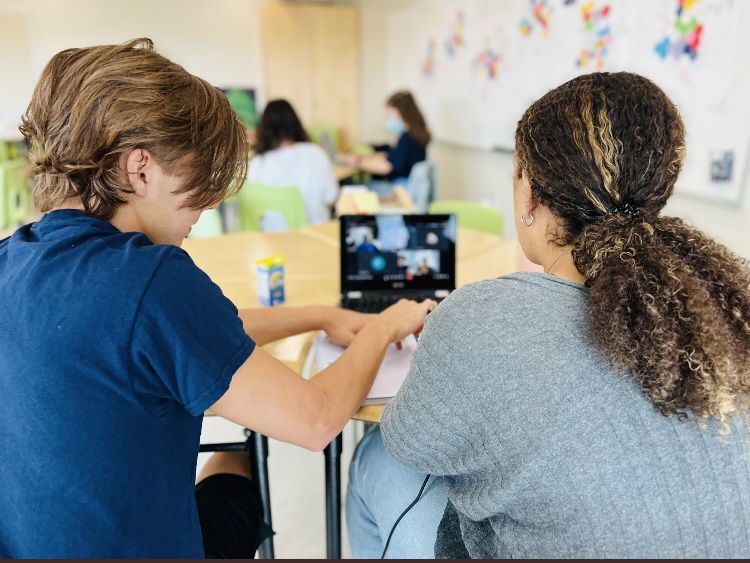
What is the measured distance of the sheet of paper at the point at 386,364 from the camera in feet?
3.38

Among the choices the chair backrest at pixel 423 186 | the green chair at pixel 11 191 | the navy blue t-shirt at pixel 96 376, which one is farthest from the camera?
the green chair at pixel 11 191

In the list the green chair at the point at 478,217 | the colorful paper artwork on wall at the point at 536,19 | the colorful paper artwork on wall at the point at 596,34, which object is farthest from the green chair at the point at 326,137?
the green chair at the point at 478,217

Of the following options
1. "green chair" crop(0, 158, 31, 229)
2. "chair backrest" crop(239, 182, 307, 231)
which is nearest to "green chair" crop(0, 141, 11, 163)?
"green chair" crop(0, 158, 31, 229)

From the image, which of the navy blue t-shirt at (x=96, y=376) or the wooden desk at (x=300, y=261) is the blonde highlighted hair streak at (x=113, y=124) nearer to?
the navy blue t-shirt at (x=96, y=376)

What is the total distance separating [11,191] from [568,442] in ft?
14.1

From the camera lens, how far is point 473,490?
77 cm

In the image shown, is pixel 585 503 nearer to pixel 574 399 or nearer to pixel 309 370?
pixel 574 399

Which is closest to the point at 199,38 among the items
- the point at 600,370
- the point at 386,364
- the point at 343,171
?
the point at 343,171

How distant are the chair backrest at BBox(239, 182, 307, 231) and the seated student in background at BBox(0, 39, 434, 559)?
182cm

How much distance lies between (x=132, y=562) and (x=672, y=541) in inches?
25.4

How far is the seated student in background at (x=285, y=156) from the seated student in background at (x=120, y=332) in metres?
2.30

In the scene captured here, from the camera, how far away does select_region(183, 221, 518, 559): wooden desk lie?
4.06 ft

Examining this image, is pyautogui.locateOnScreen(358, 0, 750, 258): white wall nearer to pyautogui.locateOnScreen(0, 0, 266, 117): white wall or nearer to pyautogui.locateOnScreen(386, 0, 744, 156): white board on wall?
pyautogui.locateOnScreen(386, 0, 744, 156): white board on wall

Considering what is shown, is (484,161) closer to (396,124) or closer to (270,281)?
(396,124)
